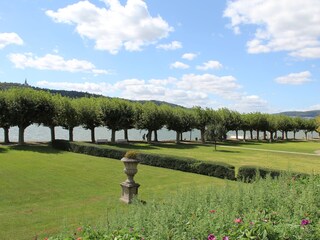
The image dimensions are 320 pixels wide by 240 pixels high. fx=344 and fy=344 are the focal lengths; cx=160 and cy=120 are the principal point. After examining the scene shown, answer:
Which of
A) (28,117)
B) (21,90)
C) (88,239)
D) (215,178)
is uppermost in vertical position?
(21,90)

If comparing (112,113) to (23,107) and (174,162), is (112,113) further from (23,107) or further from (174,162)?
(174,162)

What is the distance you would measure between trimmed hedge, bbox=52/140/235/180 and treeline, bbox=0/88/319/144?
9.81 meters

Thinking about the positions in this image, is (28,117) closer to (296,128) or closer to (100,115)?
(100,115)

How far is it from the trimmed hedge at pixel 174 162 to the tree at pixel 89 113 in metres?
14.3

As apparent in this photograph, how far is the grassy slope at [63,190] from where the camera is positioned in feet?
36.4

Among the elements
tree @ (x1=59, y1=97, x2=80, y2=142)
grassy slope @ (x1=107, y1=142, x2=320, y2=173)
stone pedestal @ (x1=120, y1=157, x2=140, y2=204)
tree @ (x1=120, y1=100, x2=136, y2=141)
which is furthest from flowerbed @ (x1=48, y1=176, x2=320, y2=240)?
tree @ (x1=120, y1=100, x2=136, y2=141)

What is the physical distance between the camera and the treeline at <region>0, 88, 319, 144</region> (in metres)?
39.5

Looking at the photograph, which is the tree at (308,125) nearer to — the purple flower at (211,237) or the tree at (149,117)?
the tree at (149,117)

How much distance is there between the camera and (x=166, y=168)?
25.1 meters

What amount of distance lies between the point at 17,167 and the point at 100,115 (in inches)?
1026

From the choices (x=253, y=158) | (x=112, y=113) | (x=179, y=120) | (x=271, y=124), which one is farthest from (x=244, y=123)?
(x=253, y=158)

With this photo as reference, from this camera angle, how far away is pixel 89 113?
158 ft

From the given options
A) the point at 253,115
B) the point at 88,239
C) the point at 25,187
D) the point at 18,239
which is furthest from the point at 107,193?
the point at 253,115

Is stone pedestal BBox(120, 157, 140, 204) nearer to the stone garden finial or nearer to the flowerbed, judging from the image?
the stone garden finial
